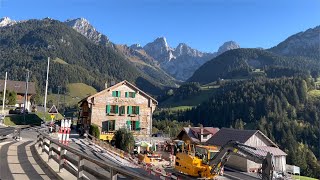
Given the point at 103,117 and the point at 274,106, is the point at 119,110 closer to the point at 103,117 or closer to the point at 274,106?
the point at 103,117

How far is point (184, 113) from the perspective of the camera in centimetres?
19162

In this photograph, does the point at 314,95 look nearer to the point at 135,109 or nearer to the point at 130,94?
the point at 135,109

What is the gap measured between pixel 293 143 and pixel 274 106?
198 ft

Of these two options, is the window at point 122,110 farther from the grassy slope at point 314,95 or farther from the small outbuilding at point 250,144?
the grassy slope at point 314,95

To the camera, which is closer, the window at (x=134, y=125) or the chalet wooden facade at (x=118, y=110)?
the chalet wooden facade at (x=118, y=110)

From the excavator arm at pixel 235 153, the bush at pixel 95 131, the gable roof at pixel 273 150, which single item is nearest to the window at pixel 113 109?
the bush at pixel 95 131

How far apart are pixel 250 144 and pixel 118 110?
22632 millimetres

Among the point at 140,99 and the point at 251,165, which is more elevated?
the point at 140,99

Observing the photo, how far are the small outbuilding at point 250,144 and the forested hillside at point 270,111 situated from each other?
8249cm

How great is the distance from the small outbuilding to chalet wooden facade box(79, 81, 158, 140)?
13659 millimetres

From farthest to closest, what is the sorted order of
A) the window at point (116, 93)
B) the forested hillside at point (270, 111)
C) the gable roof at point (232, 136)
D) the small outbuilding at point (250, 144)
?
1. the forested hillside at point (270, 111)
2. the gable roof at point (232, 136)
3. the window at point (116, 93)
4. the small outbuilding at point (250, 144)

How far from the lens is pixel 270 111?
168250mm

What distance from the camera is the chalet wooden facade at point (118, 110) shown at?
169 feet

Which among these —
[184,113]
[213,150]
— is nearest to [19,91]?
[213,150]
